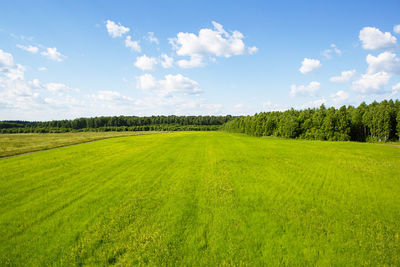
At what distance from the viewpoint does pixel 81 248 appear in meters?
6.81

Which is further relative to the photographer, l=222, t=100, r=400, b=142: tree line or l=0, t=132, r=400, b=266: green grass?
l=222, t=100, r=400, b=142: tree line

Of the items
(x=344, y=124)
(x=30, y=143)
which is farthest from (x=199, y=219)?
(x=344, y=124)

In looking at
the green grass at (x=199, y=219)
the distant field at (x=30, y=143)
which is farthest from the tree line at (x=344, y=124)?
the distant field at (x=30, y=143)

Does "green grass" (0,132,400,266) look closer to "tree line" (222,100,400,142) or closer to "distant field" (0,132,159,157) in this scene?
"distant field" (0,132,159,157)

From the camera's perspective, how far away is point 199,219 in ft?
28.8

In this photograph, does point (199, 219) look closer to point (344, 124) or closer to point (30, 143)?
point (30, 143)

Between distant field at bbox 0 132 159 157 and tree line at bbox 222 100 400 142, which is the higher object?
tree line at bbox 222 100 400 142

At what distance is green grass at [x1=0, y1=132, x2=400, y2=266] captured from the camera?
6.44m

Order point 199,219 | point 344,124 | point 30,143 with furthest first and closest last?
point 344,124
point 30,143
point 199,219

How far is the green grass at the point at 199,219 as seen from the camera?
6441mm

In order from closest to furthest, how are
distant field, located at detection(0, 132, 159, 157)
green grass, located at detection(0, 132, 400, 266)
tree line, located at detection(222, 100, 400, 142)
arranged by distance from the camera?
green grass, located at detection(0, 132, 400, 266) → distant field, located at detection(0, 132, 159, 157) → tree line, located at detection(222, 100, 400, 142)

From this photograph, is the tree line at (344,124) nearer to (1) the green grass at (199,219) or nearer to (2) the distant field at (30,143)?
(1) the green grass at (199,219)

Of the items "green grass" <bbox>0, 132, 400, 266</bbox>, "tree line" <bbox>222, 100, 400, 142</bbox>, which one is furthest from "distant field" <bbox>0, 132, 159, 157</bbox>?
"tree line" <bbox>222, 100, 400, 142</bbox>

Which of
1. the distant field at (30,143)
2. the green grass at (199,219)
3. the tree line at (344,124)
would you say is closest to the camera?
the green grass at (199,219)
